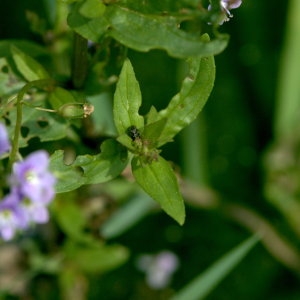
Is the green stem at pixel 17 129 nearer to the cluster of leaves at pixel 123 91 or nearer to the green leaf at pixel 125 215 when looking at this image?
the cluster of leaves at pixel 123 91

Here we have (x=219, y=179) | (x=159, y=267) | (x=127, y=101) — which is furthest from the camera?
(x=219, y=179)

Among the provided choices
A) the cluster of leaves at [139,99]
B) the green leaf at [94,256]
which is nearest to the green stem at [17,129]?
the cluster of leaves at [139,99]

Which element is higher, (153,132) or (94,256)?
(153,132)

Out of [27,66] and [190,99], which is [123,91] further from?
[27,66]

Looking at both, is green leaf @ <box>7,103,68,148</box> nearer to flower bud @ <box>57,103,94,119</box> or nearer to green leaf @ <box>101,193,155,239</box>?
flower bud @ <box>57,103,94,119</box>

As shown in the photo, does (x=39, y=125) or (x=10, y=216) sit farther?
(x=39, y=125)

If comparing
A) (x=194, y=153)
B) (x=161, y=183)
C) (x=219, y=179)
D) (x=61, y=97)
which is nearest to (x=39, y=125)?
(x=61, y=97)

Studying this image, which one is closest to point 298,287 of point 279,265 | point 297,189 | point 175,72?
point 279,265
